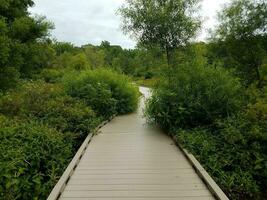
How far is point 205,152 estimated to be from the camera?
6484mm

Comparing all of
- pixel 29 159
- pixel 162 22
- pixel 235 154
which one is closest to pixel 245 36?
pixel 162 22

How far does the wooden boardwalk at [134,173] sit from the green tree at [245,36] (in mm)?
13082

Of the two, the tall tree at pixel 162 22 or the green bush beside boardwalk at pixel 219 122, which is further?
the tall tree at pixel 162 22

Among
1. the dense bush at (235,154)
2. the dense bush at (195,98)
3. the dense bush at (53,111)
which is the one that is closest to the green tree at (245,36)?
the dense bush at (195,98)

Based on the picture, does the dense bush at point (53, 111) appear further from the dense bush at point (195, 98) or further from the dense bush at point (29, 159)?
the dense bush at point (195, 98)

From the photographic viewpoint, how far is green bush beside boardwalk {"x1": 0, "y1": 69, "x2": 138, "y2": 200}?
16.7 ft

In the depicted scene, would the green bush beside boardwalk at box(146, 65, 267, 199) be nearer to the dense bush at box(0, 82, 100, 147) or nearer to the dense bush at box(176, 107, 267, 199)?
the dense bush at box(176, 107, 267, 199)

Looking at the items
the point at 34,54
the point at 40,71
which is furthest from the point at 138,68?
the point at 34,54

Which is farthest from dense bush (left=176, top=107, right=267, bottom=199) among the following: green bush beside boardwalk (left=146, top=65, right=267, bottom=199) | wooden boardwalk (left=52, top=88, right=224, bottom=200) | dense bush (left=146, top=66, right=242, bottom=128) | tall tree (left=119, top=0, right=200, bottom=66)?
tall tree (left=119, top=0, right=200, bottom=66)

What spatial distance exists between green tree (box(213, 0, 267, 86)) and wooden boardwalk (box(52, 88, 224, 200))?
13082mm

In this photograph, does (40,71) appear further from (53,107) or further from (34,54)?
(53,107)

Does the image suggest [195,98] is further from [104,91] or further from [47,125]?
[47,125]

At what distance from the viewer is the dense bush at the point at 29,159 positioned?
491 cm

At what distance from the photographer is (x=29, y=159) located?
559 cm
